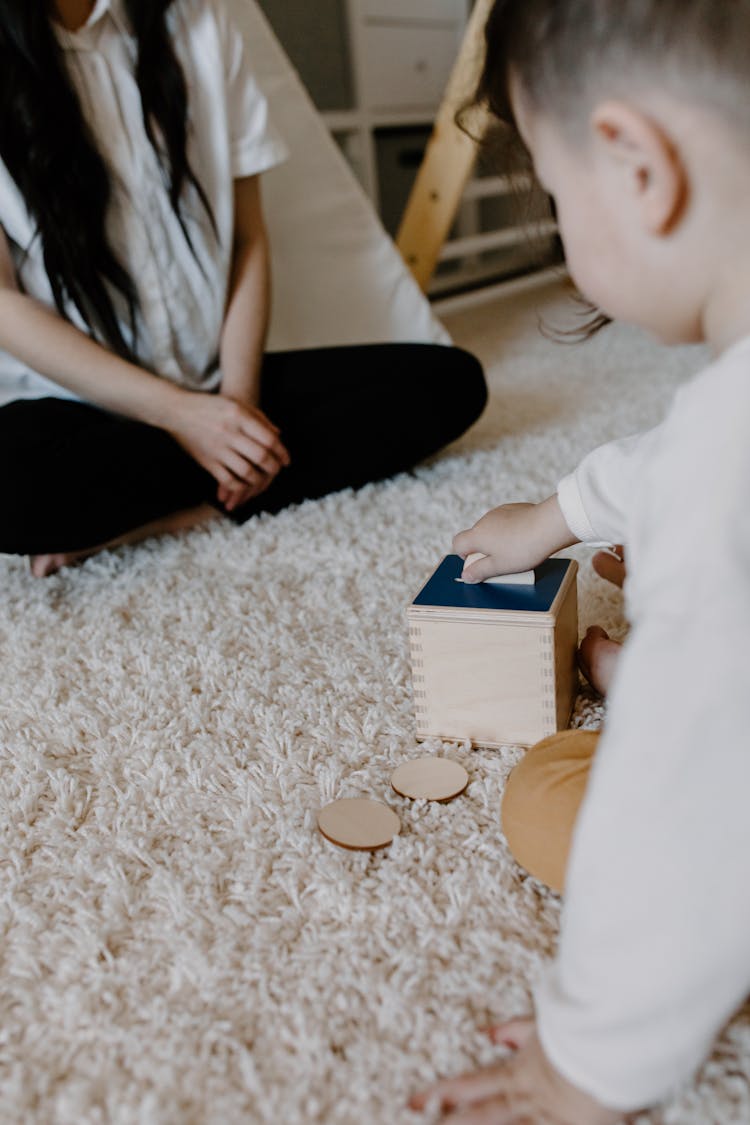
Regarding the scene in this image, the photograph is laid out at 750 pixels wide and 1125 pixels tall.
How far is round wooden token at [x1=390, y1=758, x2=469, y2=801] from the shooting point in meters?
0.59

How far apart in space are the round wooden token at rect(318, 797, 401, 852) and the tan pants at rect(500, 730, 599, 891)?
0.23 feet

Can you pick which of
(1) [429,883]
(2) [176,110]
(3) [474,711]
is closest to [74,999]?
(1) [429,883]

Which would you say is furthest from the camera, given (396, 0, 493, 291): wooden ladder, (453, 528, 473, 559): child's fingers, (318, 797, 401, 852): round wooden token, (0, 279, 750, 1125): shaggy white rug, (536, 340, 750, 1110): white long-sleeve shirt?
(396, 0, 493, 291): wooden ladder

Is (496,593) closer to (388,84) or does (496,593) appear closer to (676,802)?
(676,802)

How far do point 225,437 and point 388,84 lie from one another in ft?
4.91

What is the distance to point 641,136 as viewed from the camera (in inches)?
14.0

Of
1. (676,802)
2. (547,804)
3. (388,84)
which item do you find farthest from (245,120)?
(388,84)

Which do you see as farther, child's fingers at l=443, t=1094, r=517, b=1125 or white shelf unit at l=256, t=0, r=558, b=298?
white shelf unit at l=256, t=0, r=558, b=298

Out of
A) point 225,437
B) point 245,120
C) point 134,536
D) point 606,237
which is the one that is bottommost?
point 134,536

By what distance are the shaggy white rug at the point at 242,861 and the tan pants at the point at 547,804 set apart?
0.02 meters

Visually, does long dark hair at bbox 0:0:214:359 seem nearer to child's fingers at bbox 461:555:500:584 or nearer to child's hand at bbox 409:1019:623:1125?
child's fingers at bbox 461:555:500:584

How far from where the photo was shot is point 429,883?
52cm

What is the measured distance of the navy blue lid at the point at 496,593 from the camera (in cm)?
60

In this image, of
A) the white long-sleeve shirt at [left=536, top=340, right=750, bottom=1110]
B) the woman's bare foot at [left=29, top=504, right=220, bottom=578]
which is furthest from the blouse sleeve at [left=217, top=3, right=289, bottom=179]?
the white long-sleeve shirt at [left=536, top=340, right=750, bottom=1110]
